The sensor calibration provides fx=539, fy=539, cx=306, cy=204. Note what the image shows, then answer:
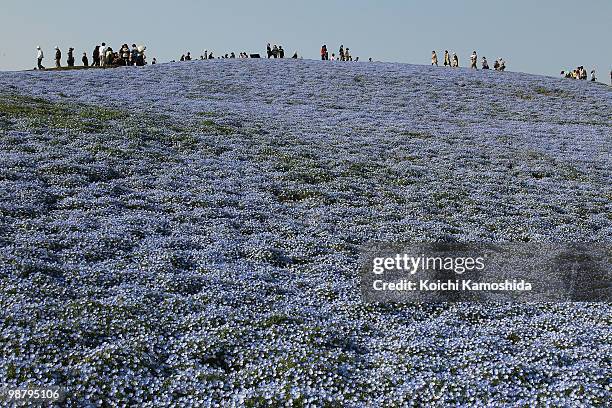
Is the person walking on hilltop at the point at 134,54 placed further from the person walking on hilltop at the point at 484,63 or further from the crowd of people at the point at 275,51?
the person walking on hilltop at the point at 484,63

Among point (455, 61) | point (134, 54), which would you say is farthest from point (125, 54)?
point (455, 61)

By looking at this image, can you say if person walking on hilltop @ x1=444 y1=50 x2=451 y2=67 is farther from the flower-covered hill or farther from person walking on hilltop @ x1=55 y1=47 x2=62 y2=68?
person walking on hilltop @ x1=55 y1=47 x2=62 y2=68

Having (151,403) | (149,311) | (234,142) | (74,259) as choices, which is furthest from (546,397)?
(234,142)

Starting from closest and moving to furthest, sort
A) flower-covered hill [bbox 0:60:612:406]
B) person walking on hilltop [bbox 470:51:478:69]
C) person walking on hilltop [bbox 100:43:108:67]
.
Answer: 1. flower-covered hill [bbox 0:60:612:406]
2. person walking on hilltop [bbox 100:43:108:67]
3. person walking on hilltop [bbox 470:51:478:69]

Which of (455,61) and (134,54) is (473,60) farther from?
(134,54)

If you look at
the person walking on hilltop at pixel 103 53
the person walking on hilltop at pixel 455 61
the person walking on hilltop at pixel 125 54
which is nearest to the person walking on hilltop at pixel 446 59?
the person walking on hilltop at pixel 455 61

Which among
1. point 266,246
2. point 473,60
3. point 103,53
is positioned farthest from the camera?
point 473,60

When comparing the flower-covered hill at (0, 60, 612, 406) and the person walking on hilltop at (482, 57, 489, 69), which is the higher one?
the person walking on hilltop at (482, 57, 489, 69)

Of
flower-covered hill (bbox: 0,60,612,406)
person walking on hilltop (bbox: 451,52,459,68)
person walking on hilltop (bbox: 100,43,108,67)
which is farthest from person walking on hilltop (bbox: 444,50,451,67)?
person walking on hilltop (bbox: 100,43,108,67)

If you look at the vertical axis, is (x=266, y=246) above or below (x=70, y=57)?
below
